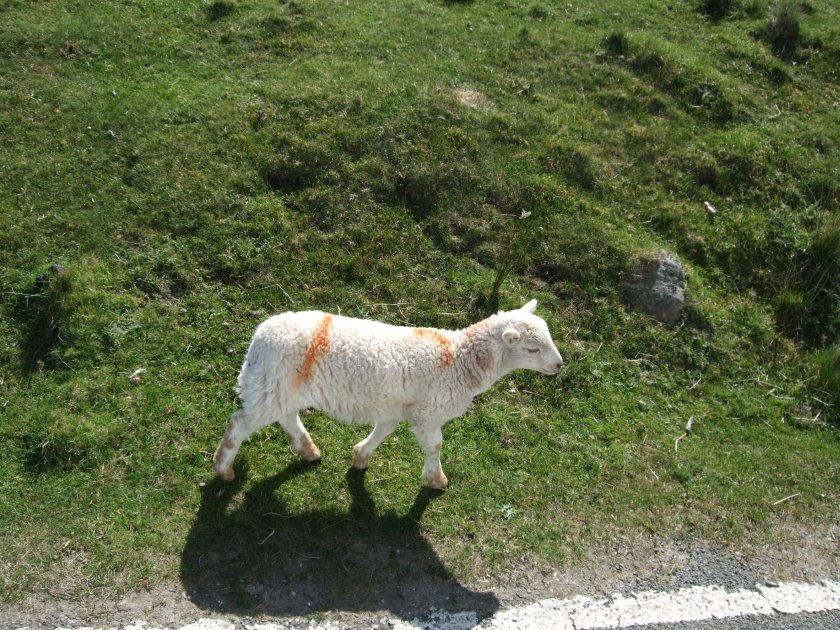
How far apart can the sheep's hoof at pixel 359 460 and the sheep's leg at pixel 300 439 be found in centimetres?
34

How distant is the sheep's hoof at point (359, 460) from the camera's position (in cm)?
609

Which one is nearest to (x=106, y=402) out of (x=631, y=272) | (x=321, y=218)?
(x=321, y=218)

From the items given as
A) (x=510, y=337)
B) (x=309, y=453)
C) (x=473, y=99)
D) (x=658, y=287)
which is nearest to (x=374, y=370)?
(x=510, y=337)

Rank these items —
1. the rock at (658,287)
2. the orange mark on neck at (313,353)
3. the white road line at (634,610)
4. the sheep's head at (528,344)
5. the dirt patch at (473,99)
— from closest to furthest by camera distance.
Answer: the white road line at (634,610) → the orange mark on neck at (313,353) → the sheep's head at (528,344) → the rock at (658,287) → the dirt patch at (473,99)

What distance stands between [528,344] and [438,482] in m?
1.52

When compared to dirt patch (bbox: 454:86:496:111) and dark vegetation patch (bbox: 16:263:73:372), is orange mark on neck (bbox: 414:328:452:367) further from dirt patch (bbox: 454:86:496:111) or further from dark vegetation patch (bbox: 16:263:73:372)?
dirt patch (bbox: 454:86:496:111)

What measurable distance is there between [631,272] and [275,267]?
14.0 feet

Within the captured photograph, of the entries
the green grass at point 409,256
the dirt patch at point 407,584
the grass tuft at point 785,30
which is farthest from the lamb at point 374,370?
the grass tuft at point 785,30

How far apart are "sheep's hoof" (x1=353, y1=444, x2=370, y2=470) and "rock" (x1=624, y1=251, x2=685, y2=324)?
12.7ft

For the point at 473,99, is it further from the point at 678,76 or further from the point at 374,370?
the point at 374,370

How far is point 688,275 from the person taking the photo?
8.40m

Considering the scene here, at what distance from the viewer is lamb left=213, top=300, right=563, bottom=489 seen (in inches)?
206

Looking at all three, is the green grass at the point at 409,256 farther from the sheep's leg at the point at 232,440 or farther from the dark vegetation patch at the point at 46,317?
the sheep's leg at the point at 232,440

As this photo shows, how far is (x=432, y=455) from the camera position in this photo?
5.83 meters
